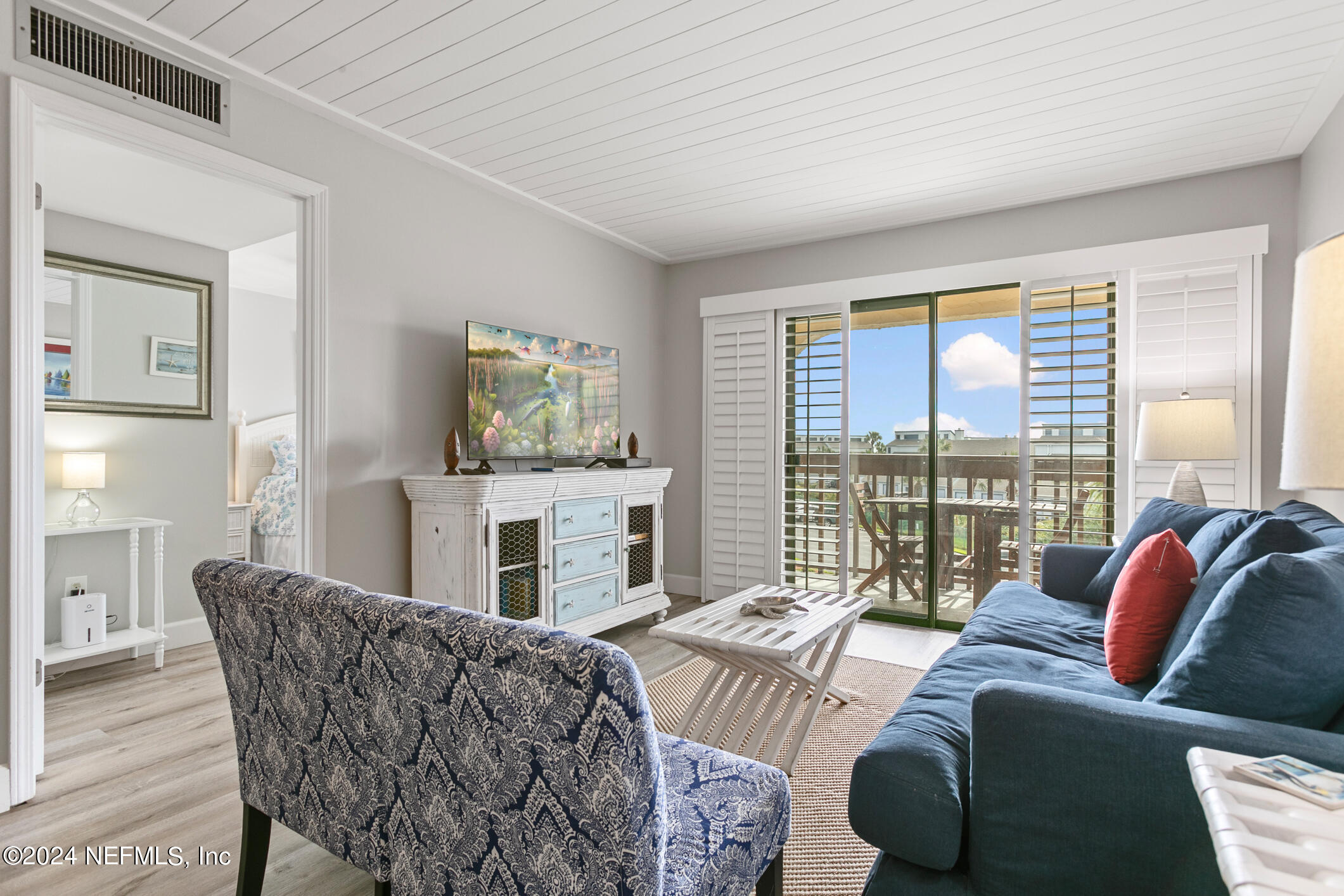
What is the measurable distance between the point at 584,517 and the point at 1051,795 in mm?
2705

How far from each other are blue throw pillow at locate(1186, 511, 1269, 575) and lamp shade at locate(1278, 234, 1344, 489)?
106 centimetres

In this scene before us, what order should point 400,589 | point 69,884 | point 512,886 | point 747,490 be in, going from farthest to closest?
point 747,490 → point 400,589 → point 69,884 → point 512,886

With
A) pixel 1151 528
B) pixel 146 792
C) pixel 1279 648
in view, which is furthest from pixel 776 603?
pixel 146 792

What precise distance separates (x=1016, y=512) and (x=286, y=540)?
197 inches

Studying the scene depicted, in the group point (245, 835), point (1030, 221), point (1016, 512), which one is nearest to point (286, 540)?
point (245, 835)

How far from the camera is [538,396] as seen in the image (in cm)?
364

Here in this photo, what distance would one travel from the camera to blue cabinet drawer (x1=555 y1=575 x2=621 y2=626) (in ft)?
11.2

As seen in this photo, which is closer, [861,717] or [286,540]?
[861,717]

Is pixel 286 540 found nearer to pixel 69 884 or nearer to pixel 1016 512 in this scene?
pixel 69 884

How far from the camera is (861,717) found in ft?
8.95

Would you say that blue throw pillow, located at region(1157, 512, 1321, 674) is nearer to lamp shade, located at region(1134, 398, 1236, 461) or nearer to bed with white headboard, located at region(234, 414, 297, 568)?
lamp shade, located at region(1134, 398, 1236, 461)

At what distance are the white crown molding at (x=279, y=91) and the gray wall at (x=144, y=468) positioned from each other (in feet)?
5.91

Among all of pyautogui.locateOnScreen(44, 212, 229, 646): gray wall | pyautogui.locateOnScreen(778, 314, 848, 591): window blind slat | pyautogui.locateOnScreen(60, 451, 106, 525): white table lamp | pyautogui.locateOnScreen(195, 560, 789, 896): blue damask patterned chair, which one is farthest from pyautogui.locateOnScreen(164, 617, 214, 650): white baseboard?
pyautogui.locateOnScreen(778, 314, 848, 591): window blind slat

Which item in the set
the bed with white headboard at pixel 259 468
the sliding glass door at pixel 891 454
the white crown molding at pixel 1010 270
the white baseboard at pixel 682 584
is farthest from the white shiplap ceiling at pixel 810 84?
the bed with white headboard at pixel 259 468
